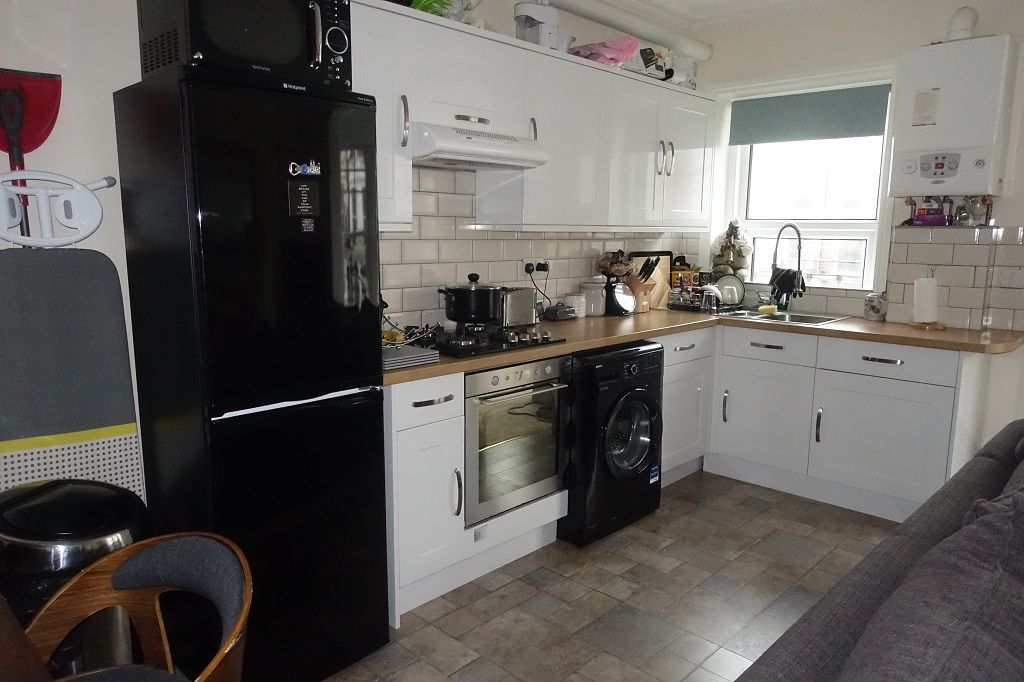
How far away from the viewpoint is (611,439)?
323cm

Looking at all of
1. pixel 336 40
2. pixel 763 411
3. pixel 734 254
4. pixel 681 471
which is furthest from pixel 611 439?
pixel 336 40

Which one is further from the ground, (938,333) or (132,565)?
(938,333)

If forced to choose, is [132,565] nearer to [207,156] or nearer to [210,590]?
[210,590]

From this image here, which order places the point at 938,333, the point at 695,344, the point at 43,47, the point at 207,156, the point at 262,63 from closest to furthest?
the point at 207,156 < the point at 262,63 < the point at 43,47 < the point at 938,333 < the point at 695,344

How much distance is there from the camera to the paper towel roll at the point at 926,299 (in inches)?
139

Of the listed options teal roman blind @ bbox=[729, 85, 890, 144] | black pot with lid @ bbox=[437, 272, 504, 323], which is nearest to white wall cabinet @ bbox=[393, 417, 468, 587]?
black pot with lid @ bbox=[437, 272, 504, 323]

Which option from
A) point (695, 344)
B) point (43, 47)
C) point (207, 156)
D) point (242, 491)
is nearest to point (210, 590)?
point (242, 491)

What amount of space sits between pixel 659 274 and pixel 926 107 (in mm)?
1617

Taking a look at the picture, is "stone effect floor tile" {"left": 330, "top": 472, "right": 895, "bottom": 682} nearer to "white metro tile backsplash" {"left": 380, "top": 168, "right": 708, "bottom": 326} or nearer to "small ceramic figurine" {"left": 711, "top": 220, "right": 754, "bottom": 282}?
"white metro tile backsplash" {"left": 380, "top": 168, "right": 708, "bottom": 326}

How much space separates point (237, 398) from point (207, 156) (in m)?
0.64

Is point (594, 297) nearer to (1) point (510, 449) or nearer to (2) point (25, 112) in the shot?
(1) point (510, 449)

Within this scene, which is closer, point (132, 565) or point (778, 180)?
point (132, 565)

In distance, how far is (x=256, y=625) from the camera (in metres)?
1.98

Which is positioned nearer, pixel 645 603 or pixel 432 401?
pixel 432 401
